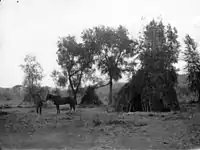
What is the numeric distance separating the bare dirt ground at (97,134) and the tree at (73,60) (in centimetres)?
2411

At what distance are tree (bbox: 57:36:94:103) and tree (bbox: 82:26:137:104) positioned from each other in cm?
131

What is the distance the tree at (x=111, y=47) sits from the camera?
3700 cm

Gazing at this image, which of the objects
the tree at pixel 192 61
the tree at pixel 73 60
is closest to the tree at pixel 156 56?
the tree at pixel 192 61

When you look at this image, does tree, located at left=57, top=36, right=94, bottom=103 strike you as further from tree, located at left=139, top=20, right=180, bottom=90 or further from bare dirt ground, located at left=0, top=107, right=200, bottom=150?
bare dirt ground, located at left=0, top=107, right=200, bottom=150

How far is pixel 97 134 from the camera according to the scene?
35.5ft

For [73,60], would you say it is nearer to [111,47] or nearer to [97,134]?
[111,47]

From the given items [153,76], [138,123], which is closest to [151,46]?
[153,76]

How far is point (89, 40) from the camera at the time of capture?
126ft

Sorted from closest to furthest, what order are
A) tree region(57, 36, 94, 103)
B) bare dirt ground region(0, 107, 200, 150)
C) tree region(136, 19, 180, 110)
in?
1. bare dirt ground region(0, 107, 200, 150)
2. tree region(136, 19, 180, 110)
3. tree region(57, 36, 94, 103)

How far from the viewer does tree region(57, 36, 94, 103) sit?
3784 cm

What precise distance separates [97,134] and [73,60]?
2816 centimetres

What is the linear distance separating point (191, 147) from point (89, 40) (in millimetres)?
30964

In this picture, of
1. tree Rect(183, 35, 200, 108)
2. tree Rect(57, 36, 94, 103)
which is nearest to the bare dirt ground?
tree Rect(183, 35, 200, 108)

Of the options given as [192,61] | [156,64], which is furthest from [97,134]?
[192,61]
